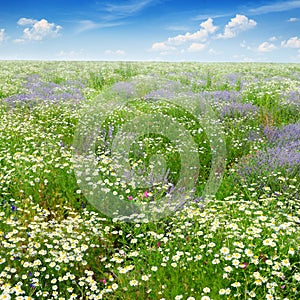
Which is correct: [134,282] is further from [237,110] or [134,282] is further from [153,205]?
[237,110]

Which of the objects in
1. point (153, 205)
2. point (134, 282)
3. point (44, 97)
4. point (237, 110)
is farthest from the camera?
point (44, 97)

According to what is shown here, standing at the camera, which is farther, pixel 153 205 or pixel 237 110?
pixel 237 110

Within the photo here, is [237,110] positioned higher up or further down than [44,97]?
further down

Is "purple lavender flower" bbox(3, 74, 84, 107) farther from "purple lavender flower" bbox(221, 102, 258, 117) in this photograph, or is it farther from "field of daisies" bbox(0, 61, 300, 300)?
"purple lavender flower" bbox(221, 102, 258, 117)

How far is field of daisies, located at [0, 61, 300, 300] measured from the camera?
3.15 metres

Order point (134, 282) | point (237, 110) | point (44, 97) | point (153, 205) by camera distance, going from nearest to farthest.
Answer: point (134, 282) < point (153, 205) < point (237, 110) < point (44, 97)

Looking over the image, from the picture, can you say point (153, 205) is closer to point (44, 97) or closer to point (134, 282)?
point (134, 282)

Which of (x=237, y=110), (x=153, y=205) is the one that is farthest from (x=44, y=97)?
(x=153, y=205)

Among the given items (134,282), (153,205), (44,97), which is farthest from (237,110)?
(134,282)

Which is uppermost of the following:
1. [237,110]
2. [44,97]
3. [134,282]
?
[44,97]

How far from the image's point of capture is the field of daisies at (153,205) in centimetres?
315

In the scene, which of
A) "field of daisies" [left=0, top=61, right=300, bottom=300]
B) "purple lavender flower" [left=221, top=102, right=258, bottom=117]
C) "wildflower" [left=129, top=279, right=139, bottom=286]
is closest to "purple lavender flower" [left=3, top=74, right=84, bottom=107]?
"field of daisies" [left=0, top=61, right=300, bottom=300]

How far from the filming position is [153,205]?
4.52 meters

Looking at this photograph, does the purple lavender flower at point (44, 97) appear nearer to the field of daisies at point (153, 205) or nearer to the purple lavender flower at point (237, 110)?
the field of daisies at point (153, 205)
